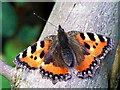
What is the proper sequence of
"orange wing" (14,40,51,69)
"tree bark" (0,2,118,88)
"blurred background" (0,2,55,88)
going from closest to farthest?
"tree bark" (0,2,118,88) < "orange wing" (14,40,51,69) < "blurred background" (0,2,55,88)

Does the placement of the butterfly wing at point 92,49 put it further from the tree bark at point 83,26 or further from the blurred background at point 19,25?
the blurred background at point 19,25

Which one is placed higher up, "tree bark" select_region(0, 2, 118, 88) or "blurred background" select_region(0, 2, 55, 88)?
"blurred background" select_region(0, 2, 55, 88)

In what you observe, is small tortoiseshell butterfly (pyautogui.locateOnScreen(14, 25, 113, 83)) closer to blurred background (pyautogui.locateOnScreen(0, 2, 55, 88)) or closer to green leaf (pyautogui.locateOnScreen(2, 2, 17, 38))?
blurred background (pyautogui.locateOnScreen(0, 2, 55, 88))

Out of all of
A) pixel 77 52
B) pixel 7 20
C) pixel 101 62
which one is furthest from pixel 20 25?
pixel 101 62

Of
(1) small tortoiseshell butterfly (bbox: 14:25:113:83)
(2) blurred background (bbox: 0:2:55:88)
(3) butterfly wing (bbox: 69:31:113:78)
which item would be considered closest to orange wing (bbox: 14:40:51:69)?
(1) small tortoiseshell butterfly (bbox: 14:25:113:83)

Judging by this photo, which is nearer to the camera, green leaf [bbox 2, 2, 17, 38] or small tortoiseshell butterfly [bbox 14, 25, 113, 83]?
small tortoiseshell butterfly [bbox 14, 25, 113, 83]

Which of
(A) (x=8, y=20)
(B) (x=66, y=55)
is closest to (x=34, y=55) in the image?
(B) (x=66, y=55)

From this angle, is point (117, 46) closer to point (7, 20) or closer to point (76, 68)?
point (76, 68)

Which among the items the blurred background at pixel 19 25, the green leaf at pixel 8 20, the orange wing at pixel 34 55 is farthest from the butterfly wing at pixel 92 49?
the green leaf at pixel 8 20

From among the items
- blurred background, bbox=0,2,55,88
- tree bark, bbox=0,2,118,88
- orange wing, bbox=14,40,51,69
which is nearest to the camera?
tree bark, bbox=0,2,118,88
